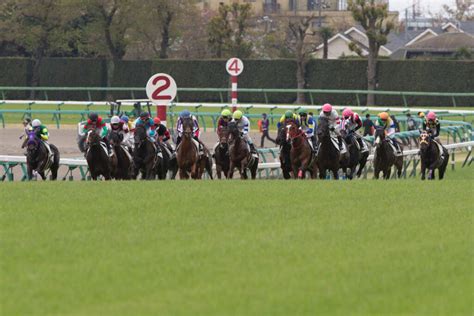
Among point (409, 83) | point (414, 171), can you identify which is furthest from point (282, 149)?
point (409, 83)

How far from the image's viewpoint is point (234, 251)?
1084cm

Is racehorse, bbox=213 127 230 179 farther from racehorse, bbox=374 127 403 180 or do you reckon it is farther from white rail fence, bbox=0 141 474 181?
racehorse, bbox=374 127 403 180

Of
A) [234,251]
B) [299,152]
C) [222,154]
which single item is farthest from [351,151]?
[234,251]

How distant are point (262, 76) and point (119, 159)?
4026 centimetres

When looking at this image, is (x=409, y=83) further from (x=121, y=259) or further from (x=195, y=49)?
(x=121, y=259)

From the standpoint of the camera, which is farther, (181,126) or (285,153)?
(285,153)

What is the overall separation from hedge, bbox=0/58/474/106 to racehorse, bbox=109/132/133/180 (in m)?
35.3

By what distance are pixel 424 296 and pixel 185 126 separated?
13.8 metres

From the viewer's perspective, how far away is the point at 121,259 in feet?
34.0

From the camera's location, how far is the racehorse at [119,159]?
21766mm

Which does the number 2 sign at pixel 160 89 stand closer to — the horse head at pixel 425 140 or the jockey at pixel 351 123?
the jockey at pixel 351 123

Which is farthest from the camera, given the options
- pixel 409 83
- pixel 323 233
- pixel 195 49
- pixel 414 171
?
pixel 195 49

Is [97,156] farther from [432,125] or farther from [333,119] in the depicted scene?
[432,125]

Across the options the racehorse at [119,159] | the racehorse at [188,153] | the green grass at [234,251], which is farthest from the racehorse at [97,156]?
the green grass at [234,251]
